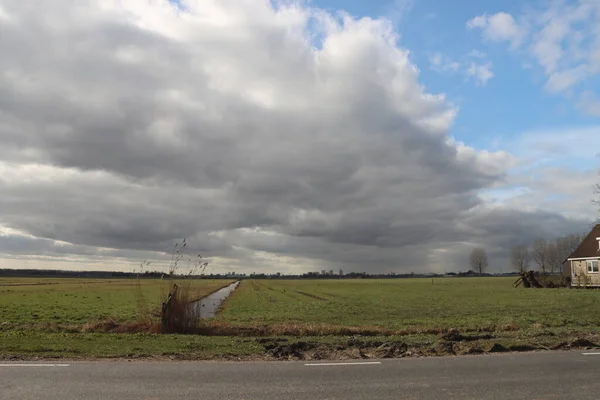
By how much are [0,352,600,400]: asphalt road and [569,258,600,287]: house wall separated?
68483 mm

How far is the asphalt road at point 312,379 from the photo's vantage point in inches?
331

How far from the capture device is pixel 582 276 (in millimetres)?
71938

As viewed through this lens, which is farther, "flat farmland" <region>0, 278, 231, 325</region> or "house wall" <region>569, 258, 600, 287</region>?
"house wall" <region>569, 258, 600, 287</region>

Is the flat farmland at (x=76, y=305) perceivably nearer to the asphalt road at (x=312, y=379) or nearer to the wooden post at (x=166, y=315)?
the wooden post at (x=166, y=315)

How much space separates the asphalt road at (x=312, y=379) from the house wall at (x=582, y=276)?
68483mm

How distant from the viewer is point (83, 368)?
1070 cm

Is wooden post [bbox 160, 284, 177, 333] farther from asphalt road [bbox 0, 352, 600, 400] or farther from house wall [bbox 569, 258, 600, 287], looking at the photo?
house wall [bbox 569, 258, 600, 287]

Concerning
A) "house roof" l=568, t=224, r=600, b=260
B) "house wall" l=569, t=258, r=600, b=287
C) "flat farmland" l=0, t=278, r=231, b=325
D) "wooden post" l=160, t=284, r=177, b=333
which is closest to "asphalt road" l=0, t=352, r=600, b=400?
"wooden post" l=160, t=284, r=177, b=333

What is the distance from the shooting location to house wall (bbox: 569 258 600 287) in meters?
70.8

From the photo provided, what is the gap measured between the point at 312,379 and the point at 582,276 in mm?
74672

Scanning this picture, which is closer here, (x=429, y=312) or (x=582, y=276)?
(x=429, y=312)

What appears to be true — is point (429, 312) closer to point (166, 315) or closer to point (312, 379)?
point (166, 315)

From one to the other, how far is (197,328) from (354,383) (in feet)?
38.1

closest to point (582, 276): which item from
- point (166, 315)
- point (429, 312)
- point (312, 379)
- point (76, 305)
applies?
point (429, 312)
